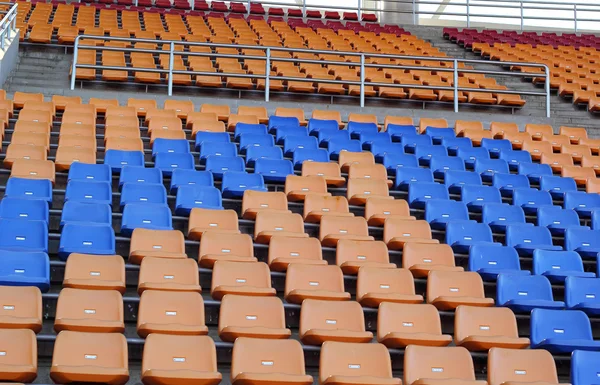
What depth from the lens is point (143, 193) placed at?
23.2ft

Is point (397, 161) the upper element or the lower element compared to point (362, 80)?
lower

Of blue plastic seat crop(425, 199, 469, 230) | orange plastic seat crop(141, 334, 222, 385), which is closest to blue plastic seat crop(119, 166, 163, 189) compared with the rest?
blue plastic seat crop(425, 199, 469, 230)

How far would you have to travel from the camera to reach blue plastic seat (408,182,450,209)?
7.99 meters

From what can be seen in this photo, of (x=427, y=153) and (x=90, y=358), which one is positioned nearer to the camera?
(x=90, y=358)

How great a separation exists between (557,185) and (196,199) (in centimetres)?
389

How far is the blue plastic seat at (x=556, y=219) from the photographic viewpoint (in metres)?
7.95

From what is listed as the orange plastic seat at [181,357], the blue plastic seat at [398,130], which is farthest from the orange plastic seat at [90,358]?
the blue plastic seat at [398,130]

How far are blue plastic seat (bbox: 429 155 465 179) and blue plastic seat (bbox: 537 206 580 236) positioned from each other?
113 cm

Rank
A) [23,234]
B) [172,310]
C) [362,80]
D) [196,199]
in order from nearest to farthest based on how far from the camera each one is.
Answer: [172,310], [23,234], [196,199], [362,80]

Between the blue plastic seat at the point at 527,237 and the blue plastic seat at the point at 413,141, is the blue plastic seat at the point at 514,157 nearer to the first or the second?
the blue plastic seat at the point at 413,141

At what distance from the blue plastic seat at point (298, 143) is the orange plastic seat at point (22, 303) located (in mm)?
4042

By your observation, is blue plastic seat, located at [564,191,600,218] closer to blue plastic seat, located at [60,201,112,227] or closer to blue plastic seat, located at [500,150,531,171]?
blue plastic seat, located at [500,150,531,171]

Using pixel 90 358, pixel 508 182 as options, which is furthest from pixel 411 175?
pixel 90 358

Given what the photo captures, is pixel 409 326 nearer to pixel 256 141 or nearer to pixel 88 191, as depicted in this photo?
pixel 88 191
